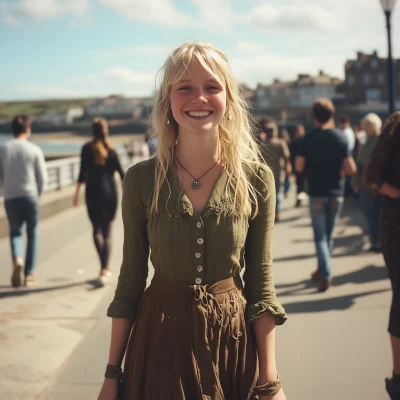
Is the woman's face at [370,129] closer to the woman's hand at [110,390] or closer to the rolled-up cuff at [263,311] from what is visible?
the rolled-up cuff at [263,311]

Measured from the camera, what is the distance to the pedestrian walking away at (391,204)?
130 inches

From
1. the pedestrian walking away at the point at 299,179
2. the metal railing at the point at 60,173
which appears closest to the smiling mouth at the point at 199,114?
the pedestrian walking away at the point at 299,179

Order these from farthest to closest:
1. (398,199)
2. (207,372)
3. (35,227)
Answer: (35,227), (398,199), (207,372)

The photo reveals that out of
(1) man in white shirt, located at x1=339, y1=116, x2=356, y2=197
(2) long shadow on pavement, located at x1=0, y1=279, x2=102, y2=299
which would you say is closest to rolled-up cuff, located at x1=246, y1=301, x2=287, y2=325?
(2) long shadow on pavement, located at x1=0, y1=279, x2=102, y2=299

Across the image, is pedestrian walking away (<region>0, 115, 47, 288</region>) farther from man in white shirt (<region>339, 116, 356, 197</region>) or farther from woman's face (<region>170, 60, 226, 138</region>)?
man in white shirt (<region>339, 116, 356, 197</region>)

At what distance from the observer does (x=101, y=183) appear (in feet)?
21.5

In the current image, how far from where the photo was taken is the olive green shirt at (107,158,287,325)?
190cm

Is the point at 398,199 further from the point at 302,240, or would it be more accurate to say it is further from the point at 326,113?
the point at 302,240

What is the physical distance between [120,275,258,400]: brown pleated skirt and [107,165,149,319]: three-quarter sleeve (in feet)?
0.21

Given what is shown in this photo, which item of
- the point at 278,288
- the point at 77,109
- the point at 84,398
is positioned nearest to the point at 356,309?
the point at 278,288

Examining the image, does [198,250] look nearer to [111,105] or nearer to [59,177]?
[59,177]

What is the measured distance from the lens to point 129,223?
1.98 meters

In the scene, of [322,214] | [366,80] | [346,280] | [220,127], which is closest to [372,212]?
[346,280]

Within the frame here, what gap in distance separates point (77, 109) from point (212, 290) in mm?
162675
